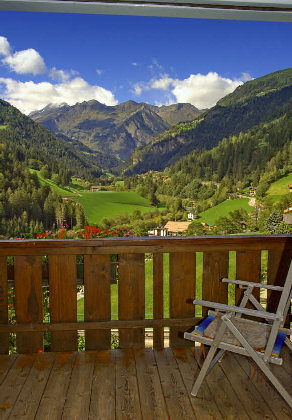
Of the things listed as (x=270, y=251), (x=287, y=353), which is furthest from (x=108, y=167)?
(x=287, y=353)

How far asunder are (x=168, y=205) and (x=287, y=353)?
181 cm

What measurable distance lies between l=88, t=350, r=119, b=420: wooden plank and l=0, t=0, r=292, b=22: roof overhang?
224 cm

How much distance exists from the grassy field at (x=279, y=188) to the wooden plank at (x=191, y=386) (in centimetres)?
206

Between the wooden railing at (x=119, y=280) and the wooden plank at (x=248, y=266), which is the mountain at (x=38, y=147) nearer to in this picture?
the wooden railing at (x=119, y=280)

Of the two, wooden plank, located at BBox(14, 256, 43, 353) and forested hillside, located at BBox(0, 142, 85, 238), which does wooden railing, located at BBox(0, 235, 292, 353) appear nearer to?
wooden plank, located at BBox(14, 256, 43, 353)

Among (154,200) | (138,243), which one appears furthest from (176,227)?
(138,243)

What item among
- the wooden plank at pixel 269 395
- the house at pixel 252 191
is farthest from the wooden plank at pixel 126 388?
the house at pixel 252 191

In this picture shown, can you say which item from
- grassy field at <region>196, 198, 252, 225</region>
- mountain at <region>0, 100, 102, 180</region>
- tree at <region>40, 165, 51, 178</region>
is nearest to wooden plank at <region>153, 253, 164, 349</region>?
grassy field at <region>196, 198, 252, 225</region>

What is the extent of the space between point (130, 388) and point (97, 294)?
0.67 metres

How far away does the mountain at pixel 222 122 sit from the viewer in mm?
4098

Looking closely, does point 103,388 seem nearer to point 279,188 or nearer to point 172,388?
point 172,388

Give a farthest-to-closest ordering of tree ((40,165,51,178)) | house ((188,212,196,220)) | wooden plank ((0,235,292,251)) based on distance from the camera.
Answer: tree ((40,165,51,178)) < house ((188,212,196,220)) < wooden plank ((0,235,292,251))

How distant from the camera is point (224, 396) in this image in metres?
2.08

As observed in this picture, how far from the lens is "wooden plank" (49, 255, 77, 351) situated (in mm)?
2566
